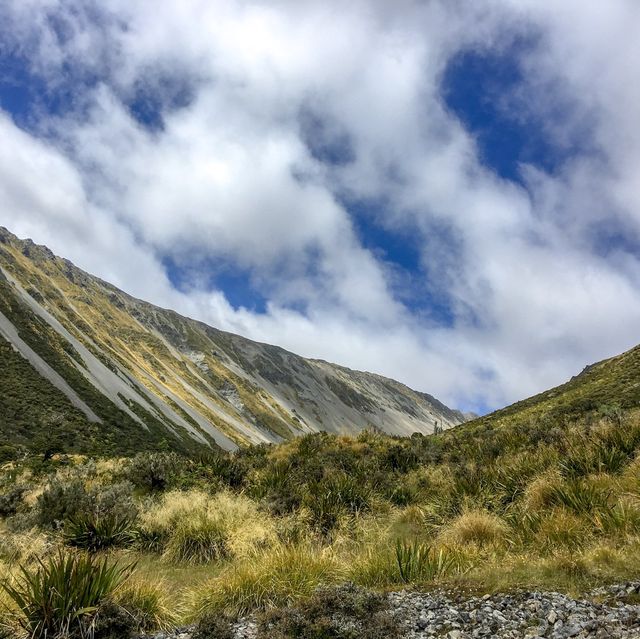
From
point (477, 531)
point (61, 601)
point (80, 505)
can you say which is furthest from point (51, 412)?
point (477, 531)

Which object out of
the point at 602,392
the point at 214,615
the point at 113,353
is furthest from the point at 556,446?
the point at 113,353

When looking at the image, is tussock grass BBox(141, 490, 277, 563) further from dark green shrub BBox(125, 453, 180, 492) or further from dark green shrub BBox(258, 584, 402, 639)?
dark green shrub BBox(125, 453, 180, 492)

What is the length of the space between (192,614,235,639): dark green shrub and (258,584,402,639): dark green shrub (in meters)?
0.36

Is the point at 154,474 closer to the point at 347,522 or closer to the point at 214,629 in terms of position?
the point at 347,522

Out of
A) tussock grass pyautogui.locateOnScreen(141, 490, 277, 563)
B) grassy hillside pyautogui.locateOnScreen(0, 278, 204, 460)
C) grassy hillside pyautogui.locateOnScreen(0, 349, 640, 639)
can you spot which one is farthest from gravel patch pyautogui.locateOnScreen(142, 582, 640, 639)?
grassy hillside pyautogui.locateOnScreen(0, 278, 204, 460)

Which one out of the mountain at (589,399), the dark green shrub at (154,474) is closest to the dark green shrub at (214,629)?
the dark green shrub at (154,474)

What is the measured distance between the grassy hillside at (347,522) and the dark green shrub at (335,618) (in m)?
0.10

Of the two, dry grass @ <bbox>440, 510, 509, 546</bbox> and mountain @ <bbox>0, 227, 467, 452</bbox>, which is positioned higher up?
mountain @ <bbox>0, 227, 467, 452</bbox>

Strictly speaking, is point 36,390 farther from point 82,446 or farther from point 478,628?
point 478,628

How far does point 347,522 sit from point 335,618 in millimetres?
6163

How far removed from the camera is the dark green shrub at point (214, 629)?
512 centimetres

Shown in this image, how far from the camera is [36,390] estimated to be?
69062mm

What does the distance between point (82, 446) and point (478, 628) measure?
207 ft

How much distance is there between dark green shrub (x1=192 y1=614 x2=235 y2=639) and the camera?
5125 mm
